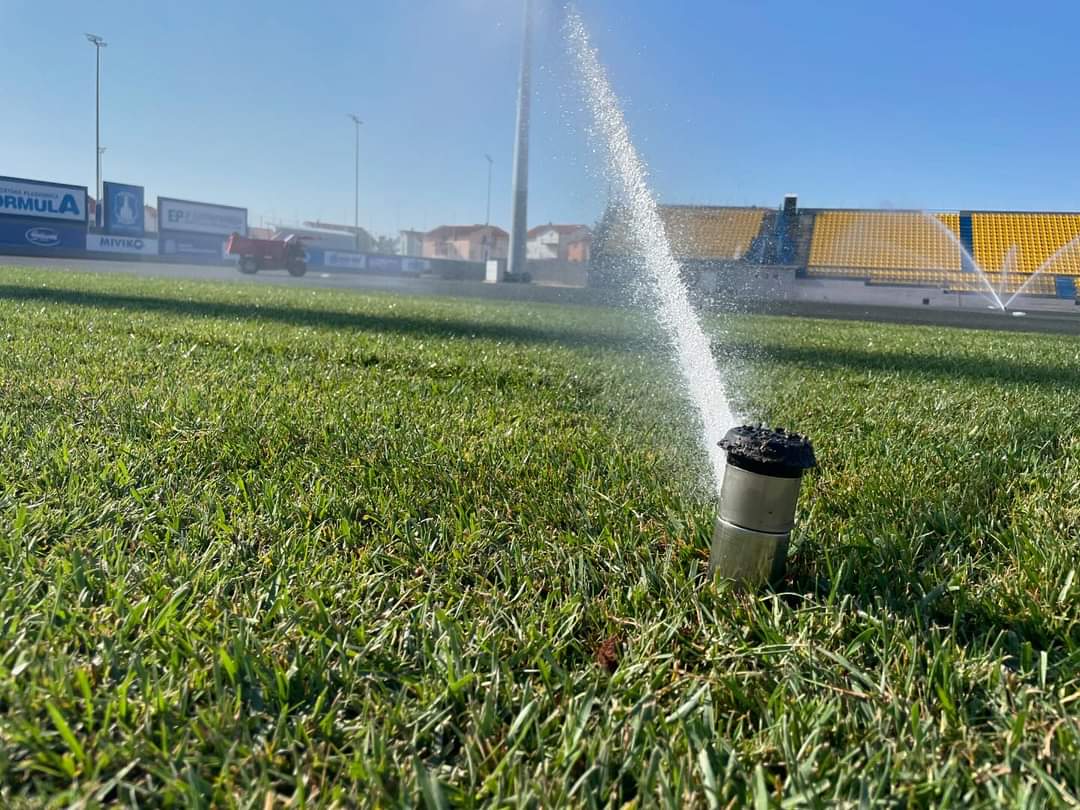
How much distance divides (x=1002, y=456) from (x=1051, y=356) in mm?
4968

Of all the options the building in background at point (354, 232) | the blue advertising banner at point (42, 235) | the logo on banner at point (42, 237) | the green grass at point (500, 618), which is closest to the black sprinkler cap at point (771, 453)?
the green grass at point (500, 618)

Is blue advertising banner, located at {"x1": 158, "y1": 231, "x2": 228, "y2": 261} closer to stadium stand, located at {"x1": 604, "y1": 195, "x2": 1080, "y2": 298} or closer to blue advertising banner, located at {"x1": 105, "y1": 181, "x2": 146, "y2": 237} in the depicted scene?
blue advertising banner, located at {"x1": 105, "y1": 181, "x2": 146, "y2": 237}

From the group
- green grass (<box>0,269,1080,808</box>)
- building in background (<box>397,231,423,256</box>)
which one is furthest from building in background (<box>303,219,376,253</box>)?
green grass (<box>0,269,1080,808</box>)

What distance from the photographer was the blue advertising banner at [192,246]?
35656mm

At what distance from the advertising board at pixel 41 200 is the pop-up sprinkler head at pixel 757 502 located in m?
35.9

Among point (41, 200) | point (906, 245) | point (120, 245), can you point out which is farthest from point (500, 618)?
point (120, 245)

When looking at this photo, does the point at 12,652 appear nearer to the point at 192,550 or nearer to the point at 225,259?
the point at 192,550

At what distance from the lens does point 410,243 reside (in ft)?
253

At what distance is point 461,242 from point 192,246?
42493mm

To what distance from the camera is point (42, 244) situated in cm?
2880

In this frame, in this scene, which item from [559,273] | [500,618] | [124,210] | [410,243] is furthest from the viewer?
[410,243]

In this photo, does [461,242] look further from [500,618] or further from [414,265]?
[500,618]

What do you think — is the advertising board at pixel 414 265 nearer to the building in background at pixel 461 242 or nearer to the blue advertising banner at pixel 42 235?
the blue advertising banner at pixel 42 235

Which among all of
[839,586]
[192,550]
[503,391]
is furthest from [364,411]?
[839,586]
